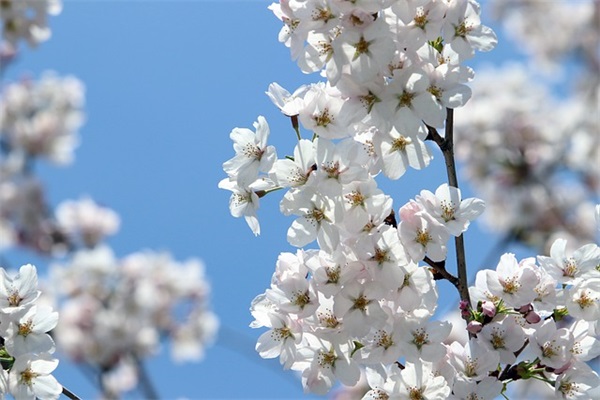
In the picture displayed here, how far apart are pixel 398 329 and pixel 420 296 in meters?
0.09

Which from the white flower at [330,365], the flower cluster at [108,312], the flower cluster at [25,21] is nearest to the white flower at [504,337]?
the white flower at [330,365]

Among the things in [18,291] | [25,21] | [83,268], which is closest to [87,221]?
[83,268]

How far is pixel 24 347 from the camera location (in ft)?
6.06

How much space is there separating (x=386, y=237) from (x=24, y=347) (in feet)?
3.04

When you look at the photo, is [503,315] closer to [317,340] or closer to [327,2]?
[317,340]

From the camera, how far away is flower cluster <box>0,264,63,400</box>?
1.83 m

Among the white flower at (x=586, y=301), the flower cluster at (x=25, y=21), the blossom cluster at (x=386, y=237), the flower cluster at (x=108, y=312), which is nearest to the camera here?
the blossom cluster at (x=386, y=237)

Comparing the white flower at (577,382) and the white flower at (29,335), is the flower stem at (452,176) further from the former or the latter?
the white flower at (29,335)

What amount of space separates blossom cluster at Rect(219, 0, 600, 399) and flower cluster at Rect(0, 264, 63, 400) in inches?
20.9

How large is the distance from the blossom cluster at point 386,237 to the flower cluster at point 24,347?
1.74ft

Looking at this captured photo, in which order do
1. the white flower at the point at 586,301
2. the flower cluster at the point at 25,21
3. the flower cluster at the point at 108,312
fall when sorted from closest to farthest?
the white flower at the point at 586,301 → the flower cluster at the point at 25,21 → the flower cluster at the point at 108,312

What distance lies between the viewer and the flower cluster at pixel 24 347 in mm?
1832

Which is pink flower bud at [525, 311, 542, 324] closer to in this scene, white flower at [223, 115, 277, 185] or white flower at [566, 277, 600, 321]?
white flower at [566, 277, 600, 321]

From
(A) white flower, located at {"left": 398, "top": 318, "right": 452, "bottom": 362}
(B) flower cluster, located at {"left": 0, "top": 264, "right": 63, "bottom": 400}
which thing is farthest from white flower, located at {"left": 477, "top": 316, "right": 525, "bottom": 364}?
(B) flower cluster, located at {"left": 0, "top": 264, "right": 63, "bottom": 400}
